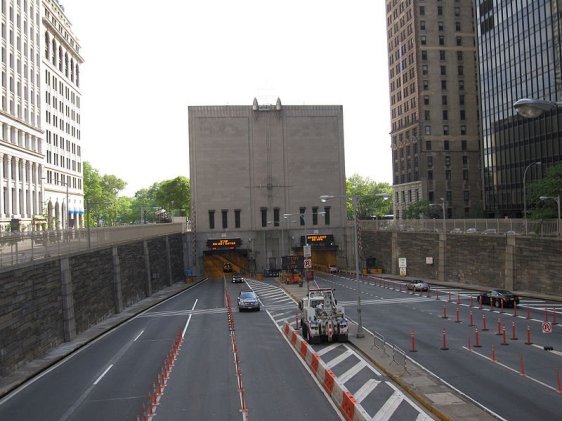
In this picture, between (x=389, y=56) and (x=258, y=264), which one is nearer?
(x=258, y=264)

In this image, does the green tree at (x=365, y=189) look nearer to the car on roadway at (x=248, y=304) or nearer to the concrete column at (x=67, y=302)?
the car on roadway at (x=248, y=304)

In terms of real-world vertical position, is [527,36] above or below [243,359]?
above

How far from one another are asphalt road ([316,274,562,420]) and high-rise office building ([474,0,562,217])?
140 ft

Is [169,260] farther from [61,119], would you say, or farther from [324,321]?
[61,119]

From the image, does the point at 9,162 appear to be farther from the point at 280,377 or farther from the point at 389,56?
the point at 389,56

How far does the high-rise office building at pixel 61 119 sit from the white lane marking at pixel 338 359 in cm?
7051

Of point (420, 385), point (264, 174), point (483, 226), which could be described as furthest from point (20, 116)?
point (420, 385)

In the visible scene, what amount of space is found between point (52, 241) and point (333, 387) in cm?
2073

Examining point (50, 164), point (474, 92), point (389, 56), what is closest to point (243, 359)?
point (50, 164)

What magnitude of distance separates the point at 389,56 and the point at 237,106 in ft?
169

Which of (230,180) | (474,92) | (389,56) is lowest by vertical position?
(230,180)

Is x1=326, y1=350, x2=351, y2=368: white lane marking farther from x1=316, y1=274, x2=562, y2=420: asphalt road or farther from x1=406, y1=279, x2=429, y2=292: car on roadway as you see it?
x1=406, y1=279, x2=429, y2=292: car on roadway

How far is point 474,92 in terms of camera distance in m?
113

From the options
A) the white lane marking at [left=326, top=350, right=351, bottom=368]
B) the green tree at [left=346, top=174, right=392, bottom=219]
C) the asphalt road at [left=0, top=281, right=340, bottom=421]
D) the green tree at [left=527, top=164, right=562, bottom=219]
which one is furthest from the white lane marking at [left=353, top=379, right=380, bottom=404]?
the green tree at [left=346, top=174, right=392, bottom=219]
